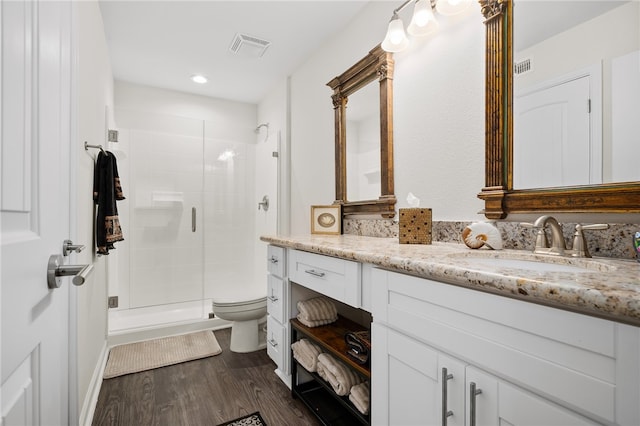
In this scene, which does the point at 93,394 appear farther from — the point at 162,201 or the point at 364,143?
the point at 364,143

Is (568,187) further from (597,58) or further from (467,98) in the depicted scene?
(467,98)

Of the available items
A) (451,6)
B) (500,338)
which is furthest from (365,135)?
(500,338)

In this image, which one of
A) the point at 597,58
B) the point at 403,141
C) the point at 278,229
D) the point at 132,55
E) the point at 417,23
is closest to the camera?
the point at 597,58

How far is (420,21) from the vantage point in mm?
1466

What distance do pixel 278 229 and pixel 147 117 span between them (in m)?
1.69

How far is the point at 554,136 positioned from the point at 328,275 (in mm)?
986

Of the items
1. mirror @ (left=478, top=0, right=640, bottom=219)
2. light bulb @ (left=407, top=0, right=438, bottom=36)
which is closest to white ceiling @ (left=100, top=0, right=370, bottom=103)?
light bulb @ (left=407, top=0, right=438, bottom=36)

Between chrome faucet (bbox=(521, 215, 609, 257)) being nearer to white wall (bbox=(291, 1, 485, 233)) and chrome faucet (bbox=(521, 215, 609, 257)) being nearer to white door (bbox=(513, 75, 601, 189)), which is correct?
white door (bbox=(513, 75, 601, 189))

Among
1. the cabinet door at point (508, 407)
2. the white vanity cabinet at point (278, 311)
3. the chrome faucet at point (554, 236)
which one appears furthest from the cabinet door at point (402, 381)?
the white vanity cabinet at point (278, 311)

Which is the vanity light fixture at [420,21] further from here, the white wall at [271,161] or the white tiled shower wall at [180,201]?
the white tiled shower wall at [180,201]

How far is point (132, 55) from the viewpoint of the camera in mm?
2549

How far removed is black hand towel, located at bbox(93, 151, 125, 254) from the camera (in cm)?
179

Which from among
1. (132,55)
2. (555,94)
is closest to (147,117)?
(132,55)

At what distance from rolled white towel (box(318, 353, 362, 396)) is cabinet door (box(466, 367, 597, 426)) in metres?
0.70
